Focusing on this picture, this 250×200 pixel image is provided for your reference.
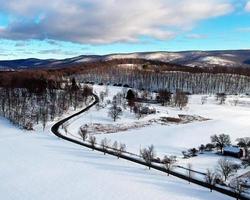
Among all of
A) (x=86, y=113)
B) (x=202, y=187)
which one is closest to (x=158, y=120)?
(x=86, y=113)

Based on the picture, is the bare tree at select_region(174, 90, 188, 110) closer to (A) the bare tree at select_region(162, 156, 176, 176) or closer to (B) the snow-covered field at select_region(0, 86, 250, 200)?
(B) the snow-covered field at select_region(0, 86, 250, 200)

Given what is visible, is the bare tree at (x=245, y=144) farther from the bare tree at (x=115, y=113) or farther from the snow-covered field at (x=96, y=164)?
the bare tree at (x=115, y=113)

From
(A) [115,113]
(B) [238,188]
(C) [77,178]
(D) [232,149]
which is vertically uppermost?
(A) [115,113]

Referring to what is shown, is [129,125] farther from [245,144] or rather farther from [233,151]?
[233,151]

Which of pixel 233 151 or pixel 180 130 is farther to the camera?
pixel 180 130

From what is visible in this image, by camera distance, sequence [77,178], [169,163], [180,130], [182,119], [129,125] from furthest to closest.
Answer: [182,119]
[129,125]
[180,130]
[169,163]
[77,178]

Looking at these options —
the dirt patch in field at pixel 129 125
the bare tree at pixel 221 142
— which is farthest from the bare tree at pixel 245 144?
the dirt patch in field at pixel 129 125

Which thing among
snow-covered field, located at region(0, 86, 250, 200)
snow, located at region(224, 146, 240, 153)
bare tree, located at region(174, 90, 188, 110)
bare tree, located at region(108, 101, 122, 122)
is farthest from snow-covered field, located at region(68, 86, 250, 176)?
snow, located at region(224, 146, 240, 153)

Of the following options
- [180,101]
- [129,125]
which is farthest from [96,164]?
[180,101]

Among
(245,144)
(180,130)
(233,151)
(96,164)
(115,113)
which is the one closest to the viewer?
(96,164)

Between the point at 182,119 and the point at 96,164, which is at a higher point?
the point at 182,119
